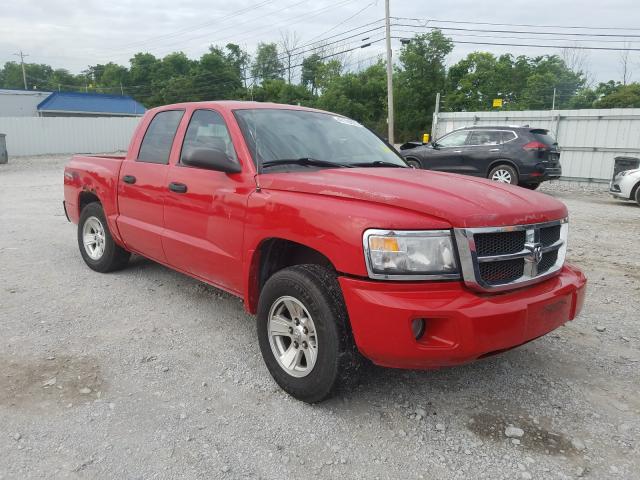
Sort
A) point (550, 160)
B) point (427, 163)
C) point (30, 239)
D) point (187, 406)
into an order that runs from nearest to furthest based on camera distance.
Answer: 1. point (187, 406)
2. point (30, 239)
3. point (550, 160)
4. point (427, 163)

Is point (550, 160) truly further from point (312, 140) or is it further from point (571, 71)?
point (571, 71)

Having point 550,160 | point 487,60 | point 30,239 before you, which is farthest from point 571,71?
point 30,239

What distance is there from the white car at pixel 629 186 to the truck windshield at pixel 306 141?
976 cm

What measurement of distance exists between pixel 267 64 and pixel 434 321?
69116 mm

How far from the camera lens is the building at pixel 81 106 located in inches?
1788

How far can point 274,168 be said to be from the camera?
3.44 m

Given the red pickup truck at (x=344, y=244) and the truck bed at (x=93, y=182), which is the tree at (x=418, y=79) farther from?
the red pickup truck at (x=344, y=244)

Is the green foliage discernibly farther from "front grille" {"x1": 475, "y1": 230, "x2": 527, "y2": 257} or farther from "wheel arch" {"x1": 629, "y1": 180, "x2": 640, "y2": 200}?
"front grille" {"x1": 475, "y1": 230, "x2": 527, "y2": 257}

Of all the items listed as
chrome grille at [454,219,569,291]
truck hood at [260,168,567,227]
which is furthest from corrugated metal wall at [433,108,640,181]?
chrome grille at [454,219,569,291]

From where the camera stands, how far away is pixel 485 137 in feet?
43.5

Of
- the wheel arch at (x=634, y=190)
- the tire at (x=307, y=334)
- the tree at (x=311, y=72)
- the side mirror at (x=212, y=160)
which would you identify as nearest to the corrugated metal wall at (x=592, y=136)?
the wheel arch at (x=634, y=190)

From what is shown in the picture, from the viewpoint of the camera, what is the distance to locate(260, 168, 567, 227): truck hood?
102 inches

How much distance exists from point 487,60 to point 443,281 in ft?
177

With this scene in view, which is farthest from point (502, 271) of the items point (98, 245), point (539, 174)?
point (539, 174)
